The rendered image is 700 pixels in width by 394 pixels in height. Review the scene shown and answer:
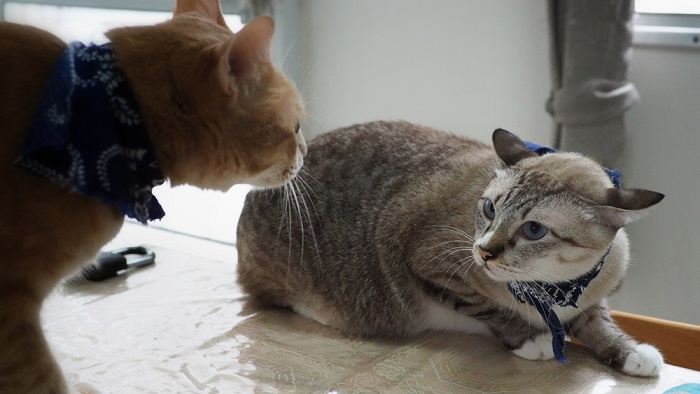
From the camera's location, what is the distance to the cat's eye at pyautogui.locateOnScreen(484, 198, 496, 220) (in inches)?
54.7

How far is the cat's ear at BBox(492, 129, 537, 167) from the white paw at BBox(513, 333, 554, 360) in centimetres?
36

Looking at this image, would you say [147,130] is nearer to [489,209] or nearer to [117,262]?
[489,209]

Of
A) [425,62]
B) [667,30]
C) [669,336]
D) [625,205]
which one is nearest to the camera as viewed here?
[625,205]

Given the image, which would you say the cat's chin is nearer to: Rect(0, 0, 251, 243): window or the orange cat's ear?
the orange cat's ear

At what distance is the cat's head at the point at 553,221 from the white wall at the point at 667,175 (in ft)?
2.15

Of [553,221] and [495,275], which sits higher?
[553,221]

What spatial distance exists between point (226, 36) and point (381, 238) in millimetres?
602

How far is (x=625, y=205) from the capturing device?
4.03 ft

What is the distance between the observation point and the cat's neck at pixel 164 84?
3.72 feet

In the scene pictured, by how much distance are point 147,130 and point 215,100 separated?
0.12 meters

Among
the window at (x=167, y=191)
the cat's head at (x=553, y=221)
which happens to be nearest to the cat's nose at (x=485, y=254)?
the cat's head at (x=553, y=221)

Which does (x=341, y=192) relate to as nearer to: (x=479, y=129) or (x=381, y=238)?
(x=381, y=238)

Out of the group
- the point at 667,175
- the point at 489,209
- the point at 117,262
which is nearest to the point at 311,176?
the point at 489,209

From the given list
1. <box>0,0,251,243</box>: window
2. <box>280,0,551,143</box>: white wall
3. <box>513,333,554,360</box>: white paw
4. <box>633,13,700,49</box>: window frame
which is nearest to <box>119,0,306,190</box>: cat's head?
<box>513,333,554,360</box>: white paw
